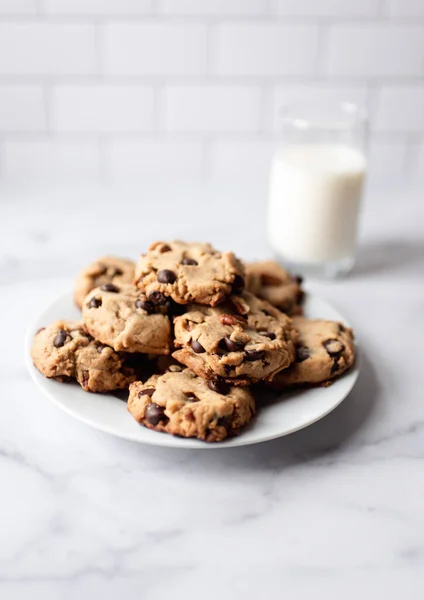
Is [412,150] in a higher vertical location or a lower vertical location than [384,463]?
higher

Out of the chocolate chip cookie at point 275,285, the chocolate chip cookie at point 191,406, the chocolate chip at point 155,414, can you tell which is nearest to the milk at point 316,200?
the chocolate chip cookie at point 275,285

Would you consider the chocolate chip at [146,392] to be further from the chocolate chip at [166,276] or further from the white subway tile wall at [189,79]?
the white subway tile wall at [189,79]

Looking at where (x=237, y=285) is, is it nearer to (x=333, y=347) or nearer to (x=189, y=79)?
(x=333, y=347)

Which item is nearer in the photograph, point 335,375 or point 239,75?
point 335,375

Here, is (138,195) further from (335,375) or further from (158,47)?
(335,375)

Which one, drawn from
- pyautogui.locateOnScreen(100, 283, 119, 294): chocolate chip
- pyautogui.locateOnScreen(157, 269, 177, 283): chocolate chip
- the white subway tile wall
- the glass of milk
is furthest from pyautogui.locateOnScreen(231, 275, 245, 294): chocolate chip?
the white subway tile wall

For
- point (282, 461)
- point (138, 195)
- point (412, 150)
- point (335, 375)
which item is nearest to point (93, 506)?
point (282, 461)

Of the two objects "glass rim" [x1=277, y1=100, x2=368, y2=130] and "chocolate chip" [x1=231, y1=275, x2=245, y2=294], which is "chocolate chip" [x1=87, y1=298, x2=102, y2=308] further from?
"glass rim" [x1=277, y1=100, x2=368, y2=130]
